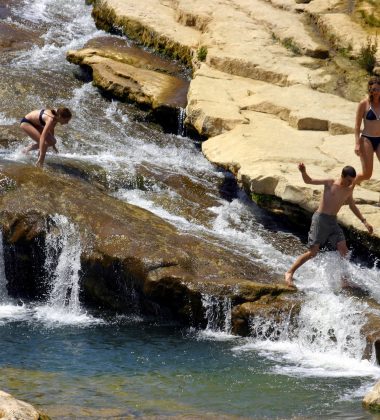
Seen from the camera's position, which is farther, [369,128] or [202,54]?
[202,54]

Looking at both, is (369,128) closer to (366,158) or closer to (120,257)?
(366,158)

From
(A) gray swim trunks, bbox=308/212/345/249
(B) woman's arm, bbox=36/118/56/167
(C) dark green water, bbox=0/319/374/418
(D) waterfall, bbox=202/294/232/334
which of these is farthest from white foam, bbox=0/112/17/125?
(A) gray swim trunks, bbox=308/212/345/249

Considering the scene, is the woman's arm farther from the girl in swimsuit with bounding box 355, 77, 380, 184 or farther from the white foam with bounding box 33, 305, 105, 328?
the girl in swimsuit with bounding box 355, 77, 380, 184

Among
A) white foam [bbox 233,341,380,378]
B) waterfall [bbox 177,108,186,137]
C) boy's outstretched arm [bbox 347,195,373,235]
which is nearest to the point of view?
white foam [bbox 233,341,380,378]

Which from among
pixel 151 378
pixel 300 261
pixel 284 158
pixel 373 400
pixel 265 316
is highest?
pixel 284 158

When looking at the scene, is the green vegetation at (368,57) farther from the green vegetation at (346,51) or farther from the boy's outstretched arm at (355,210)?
the boy's outstretched arm at (355,210)

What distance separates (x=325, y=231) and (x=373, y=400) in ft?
9.86

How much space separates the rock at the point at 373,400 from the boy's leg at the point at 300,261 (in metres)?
2.84

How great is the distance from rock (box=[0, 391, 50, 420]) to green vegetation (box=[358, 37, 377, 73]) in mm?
12225

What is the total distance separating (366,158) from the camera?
11.1 metres

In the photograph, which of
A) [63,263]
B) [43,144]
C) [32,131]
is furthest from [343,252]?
[32,131]

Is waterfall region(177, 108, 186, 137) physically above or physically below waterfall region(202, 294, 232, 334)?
above

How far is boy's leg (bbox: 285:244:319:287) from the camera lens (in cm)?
1017

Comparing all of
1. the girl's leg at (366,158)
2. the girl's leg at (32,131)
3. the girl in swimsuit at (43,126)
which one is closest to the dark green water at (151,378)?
the girl's leg at (366,158)
